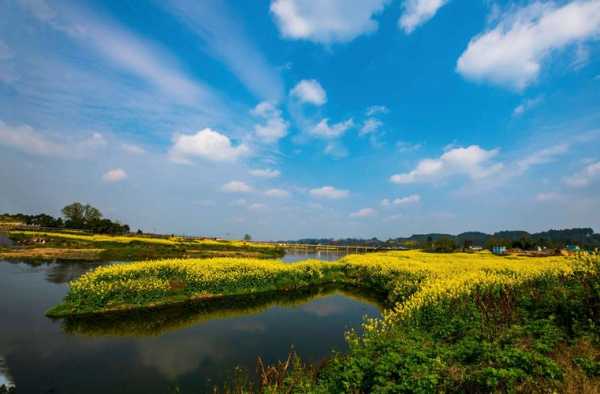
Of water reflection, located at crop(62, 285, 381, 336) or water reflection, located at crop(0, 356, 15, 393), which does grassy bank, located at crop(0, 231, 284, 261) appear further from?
water reflection, located at crop(0, 356, 15, 393)

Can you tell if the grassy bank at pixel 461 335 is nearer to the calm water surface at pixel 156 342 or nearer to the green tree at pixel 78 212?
the calm water surface at pixel 156 342

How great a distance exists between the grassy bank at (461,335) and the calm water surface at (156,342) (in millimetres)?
1688

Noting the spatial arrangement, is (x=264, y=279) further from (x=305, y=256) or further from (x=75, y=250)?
(x=305, y=256)

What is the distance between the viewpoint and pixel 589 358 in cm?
516

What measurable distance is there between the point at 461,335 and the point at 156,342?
1160 cm

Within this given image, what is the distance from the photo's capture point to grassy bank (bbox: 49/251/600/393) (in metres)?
4.98

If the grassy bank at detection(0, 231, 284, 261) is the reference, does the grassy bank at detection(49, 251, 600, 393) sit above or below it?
above

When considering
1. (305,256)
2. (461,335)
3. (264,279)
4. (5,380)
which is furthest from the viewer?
(305,256)

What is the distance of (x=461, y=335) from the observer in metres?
8.10

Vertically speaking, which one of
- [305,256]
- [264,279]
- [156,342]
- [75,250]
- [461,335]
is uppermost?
[461,335]

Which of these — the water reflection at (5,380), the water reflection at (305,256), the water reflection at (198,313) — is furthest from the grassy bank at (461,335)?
the water reflection at (305,256)

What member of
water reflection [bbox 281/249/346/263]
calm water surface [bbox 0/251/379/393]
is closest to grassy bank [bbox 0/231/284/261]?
water reflection [bbox 281/249/346/263]

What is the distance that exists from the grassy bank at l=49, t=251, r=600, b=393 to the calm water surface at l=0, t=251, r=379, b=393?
1.69m

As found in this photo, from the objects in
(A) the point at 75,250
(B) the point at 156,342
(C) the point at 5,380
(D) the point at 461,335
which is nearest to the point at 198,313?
(B) the point at 156,342
